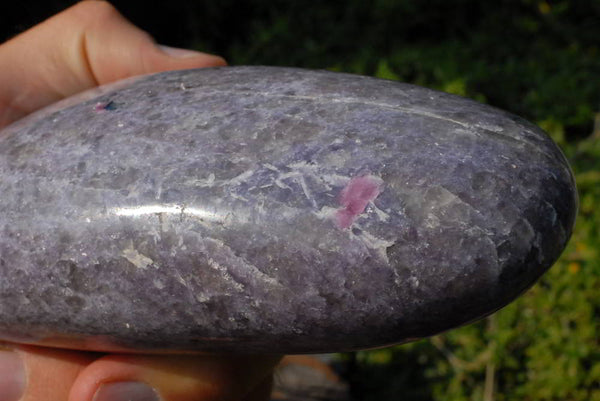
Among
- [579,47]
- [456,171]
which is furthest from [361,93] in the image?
[579,47]

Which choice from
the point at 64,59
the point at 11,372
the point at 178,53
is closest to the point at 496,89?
the point at 178,53

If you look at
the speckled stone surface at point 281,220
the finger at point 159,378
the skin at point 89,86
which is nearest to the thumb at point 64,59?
the skin at point 89,86

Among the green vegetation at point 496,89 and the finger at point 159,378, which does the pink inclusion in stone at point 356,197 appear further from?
the green vegetation at point 496,89

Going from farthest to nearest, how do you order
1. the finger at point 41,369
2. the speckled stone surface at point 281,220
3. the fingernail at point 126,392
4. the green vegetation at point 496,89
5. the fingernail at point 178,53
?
the green vegetation at point 496,89
the fingernail at point 178,53
the finger at point 41,369
the fingernail at point 126,392
the speckled stone surface at point 281,220

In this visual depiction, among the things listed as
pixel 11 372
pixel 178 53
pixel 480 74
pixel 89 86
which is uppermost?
pixel 178 53

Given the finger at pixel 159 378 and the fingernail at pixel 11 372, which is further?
the fingernail at pixel 11 372

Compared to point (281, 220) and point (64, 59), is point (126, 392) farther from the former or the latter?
point (64, 59)

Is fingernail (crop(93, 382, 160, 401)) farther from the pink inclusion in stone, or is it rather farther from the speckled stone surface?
the pink inclusion in stone
